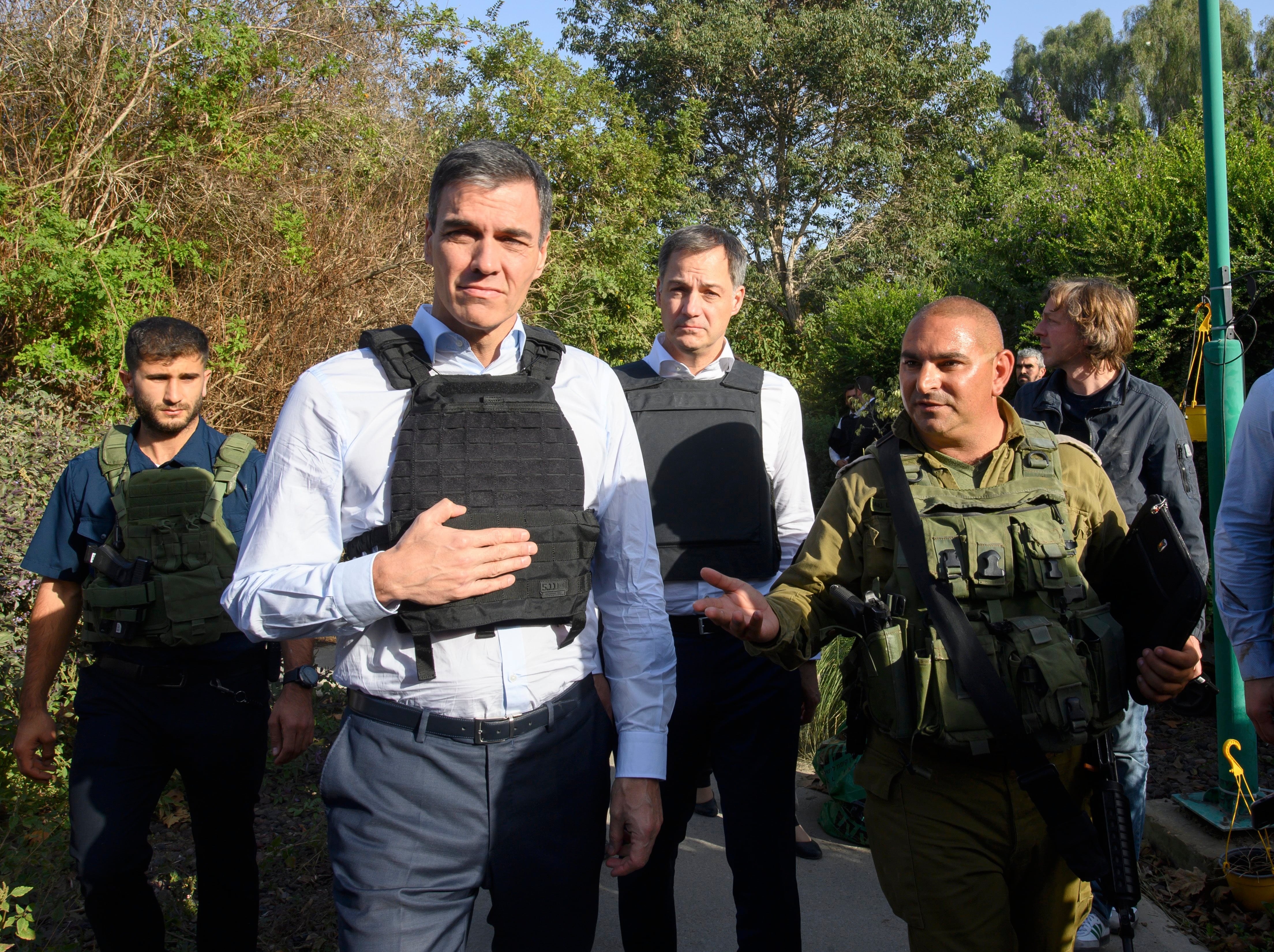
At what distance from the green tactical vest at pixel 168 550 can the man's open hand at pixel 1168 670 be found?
253cm

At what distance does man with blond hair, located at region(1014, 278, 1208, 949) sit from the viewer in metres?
3.09

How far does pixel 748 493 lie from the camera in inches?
116

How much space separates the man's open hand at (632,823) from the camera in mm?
1877

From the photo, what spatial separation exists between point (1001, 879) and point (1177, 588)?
791 mm

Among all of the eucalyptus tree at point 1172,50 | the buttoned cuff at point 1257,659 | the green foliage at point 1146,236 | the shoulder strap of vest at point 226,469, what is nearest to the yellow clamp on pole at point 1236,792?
the buttoned cuff at point 1257,659

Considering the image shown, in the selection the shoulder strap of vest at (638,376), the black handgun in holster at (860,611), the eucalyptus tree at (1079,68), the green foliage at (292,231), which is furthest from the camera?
the eucalyptus tree at (1079,68)

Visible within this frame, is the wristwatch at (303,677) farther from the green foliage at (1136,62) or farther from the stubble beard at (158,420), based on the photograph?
the green foliage at (1136,62)

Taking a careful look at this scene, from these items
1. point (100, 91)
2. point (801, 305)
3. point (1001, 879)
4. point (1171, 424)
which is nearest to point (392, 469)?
point (1001, 879)

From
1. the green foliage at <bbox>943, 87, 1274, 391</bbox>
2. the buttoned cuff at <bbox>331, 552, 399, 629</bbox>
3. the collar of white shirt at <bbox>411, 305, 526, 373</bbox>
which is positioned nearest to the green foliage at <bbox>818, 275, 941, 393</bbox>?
the green foliage at <bbox>943, 87, 1274, 391</bbox>

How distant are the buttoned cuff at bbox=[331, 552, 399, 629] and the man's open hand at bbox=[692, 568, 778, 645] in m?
0.75

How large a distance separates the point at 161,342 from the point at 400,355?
1.56 metres

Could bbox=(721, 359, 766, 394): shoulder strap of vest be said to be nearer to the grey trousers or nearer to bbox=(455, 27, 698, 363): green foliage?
the grey trousers

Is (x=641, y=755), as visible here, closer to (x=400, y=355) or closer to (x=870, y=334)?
(x=400, y=355)

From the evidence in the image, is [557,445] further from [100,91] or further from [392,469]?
[100,91]
